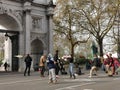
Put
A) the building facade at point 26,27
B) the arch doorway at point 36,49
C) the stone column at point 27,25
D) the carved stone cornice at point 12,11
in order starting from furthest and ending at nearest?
the arch doorway at point 36,49 → the stone column at point 27,25 → the building facade at point 26,27 → the carved stone cornice at point 12,11

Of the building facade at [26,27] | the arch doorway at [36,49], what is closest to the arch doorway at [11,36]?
the building facade at [26,27]

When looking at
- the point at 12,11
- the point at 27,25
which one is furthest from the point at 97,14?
the point at 12,11

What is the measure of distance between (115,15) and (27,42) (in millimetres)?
17594

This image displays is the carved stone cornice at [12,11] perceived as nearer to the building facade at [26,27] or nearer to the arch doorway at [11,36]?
the building facade at [26,27]

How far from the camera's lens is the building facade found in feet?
130

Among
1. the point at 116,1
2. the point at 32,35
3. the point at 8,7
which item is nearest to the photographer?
the point at 8,7

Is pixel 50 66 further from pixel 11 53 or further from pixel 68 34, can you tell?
→ pixel 68 34

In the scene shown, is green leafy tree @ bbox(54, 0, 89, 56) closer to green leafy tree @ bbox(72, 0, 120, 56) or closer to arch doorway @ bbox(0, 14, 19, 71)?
green leafy tree @ bbox(72, 0, 120, 56)

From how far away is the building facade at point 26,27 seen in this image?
39.8 metres

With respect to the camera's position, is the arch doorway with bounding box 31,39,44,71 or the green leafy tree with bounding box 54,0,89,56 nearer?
the arch doorway with bounding box 31,39,44,71

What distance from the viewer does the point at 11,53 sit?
42.5m

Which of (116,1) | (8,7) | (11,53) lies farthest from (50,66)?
(116,1)

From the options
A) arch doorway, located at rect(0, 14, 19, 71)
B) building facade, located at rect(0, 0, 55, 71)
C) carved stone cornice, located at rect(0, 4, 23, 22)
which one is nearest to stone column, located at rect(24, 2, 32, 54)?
building facade, located at rect(0, 0, 55, 71)

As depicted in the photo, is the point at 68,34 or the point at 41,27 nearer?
the point at 41,27
